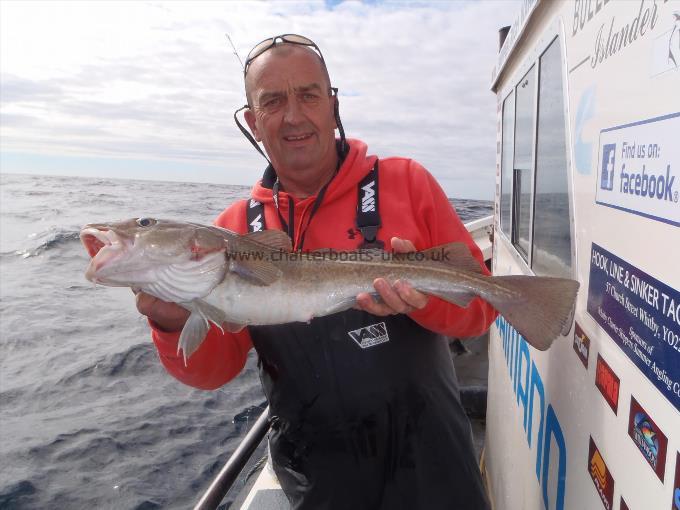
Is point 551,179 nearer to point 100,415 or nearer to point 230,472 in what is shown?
point 230,472

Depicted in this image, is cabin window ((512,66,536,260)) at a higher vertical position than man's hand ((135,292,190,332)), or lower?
higher

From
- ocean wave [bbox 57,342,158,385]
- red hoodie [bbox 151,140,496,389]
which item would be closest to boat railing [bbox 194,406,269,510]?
red hoodie [bbox 151,140,496,389]

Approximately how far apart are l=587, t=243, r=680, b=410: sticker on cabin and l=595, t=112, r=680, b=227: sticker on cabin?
18 centimetres

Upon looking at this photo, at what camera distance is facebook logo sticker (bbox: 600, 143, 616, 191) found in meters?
1.64

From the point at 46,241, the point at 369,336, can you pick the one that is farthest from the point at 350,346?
the point at 46,241

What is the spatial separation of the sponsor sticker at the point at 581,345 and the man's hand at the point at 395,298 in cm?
82

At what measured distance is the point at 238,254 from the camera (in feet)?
9.29

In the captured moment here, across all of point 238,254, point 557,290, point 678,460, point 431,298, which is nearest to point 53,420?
point 238,254

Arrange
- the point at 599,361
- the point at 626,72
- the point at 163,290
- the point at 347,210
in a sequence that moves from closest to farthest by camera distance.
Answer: the point at 626,72 < the point at 599,361 < the point at 163,290 < the point at 347,210

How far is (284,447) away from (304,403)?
0.40 metres

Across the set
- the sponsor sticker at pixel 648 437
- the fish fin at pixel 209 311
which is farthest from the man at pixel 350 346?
the sponsor sticker at pixel 648 437

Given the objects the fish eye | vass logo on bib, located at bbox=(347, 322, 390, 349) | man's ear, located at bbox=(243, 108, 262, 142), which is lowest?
vass logo on bib, located at bbox=(347, 322, 390, 349)

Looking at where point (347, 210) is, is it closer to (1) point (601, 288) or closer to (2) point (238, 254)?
(2) point (238, 254)

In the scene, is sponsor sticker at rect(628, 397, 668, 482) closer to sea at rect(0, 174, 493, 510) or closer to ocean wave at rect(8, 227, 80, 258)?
sea at rect(0, 174, 493, 510)
